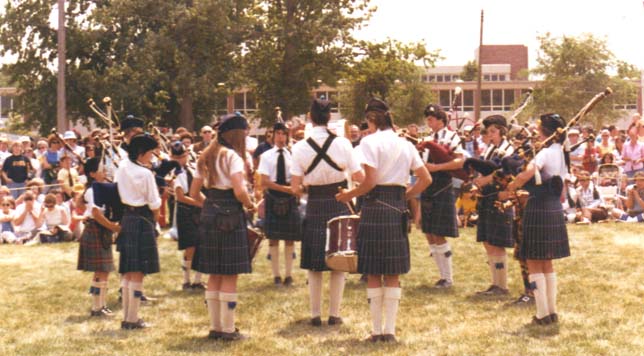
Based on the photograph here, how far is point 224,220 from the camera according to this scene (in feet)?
23.5

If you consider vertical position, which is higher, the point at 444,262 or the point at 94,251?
the point at 94,251

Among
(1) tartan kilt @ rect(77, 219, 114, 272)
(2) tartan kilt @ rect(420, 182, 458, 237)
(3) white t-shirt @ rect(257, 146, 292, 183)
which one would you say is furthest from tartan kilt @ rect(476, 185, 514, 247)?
(1) tartan kilt @ rect(77, 219, 114, 272)

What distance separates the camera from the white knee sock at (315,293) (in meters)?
7.85

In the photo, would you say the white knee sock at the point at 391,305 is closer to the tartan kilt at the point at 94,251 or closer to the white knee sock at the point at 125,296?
the white knee sock at the point at 125,296

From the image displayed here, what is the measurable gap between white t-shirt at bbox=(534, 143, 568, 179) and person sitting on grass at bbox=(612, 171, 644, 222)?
8455mm

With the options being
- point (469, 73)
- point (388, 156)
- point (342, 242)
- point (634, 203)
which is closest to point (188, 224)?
point (342, 242)

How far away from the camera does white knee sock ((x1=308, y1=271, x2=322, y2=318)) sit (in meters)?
7.85

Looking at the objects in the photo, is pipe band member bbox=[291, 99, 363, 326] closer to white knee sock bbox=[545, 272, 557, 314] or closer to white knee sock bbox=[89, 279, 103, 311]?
white knee sock bbox=[545, 272, 557, 314]

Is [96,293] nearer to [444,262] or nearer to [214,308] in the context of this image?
[214,308]

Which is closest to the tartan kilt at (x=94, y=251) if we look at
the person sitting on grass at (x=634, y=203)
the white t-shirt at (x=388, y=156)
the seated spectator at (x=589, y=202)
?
the white t-shirt at (x=388, y=156)

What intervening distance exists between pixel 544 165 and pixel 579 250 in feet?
16.4

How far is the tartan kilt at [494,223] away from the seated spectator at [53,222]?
7.70m

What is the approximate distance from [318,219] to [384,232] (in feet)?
3.14

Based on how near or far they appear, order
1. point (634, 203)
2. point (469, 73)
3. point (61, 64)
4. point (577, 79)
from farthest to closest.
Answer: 1. point (469, 73)
2. point (577, 79)
3. point (61, 64)
4. point (634, 203)
